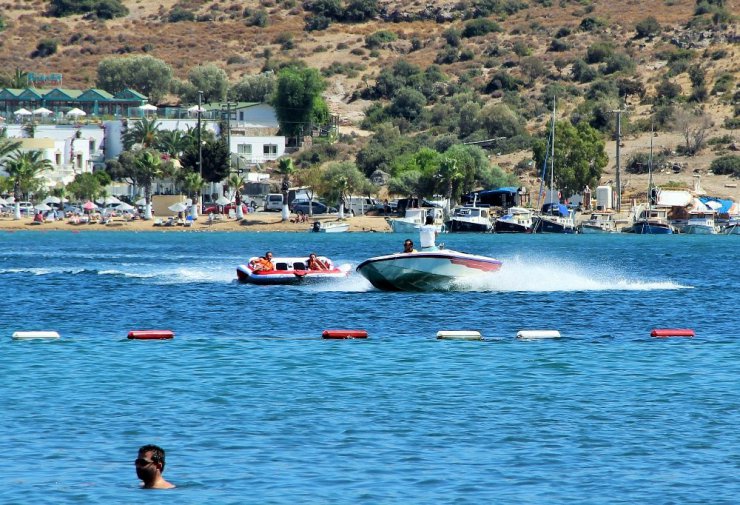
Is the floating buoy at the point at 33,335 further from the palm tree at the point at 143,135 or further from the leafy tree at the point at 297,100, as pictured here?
the leafy tree at the point at 297,100

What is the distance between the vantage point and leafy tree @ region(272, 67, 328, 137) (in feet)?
573

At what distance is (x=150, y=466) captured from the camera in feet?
66.9

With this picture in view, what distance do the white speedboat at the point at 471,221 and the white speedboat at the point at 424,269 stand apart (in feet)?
259

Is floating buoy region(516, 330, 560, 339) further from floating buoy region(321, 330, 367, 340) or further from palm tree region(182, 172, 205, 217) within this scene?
palm tree region(182, 172, 205, 217)

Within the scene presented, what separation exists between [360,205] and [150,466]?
129 m

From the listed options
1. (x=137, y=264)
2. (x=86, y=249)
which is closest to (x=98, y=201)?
(x=86, y=249)

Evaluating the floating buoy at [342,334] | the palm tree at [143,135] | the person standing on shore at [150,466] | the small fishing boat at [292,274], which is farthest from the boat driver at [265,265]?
the palm tree at [143,135]

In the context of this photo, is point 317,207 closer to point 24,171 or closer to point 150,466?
point 24,171

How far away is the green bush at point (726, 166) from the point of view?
15162 centimetres

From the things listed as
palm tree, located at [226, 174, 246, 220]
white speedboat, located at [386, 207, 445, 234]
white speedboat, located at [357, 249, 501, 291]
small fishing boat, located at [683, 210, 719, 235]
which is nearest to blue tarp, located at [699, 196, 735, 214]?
small fishing boat, located at [683, 210, 719, 235]

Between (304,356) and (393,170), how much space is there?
393 ft

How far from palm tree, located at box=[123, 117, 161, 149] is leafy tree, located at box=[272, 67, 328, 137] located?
19.7 metres

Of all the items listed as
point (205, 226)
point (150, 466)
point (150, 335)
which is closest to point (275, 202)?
point (205, 226)

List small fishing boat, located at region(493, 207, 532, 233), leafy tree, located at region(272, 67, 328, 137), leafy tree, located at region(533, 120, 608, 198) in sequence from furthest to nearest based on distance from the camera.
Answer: leafy tree, located at region(272, 67, 328, 137) → leafy tree, located at region(533, 120, 608, 198) → small fishing boat, located at region(493, 207, 532, 233)
